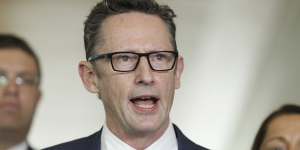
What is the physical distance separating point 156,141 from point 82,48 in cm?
20

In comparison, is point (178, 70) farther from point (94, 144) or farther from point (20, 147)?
point (20, 147)

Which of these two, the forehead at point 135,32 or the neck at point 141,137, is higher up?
the forehead at point 135,32

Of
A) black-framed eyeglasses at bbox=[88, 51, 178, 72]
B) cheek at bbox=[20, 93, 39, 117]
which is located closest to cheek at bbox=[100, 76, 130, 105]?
black-framed eyeglasses at bbox=[88, 51, 178, 72]

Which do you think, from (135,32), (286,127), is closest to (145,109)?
(135,32)

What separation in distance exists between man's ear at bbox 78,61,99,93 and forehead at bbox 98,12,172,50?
5 centimetres

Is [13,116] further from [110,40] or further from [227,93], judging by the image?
[227,93]

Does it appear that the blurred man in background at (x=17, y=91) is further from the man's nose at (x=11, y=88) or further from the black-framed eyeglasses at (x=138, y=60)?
the black-framed eyeglasses at (x=138, y=60)

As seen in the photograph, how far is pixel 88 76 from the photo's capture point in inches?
27.2

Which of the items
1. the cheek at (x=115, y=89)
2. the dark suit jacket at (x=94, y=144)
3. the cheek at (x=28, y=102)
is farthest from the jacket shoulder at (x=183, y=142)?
the cheek at (x=28, y=102)

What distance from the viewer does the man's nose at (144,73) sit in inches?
23.6

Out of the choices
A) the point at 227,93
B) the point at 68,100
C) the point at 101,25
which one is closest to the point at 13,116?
the point at 68,100

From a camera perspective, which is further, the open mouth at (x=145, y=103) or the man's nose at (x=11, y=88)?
the man's nose at (x=11, y=88)

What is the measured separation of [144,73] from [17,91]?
23cm

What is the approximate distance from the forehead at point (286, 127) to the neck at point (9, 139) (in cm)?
39
